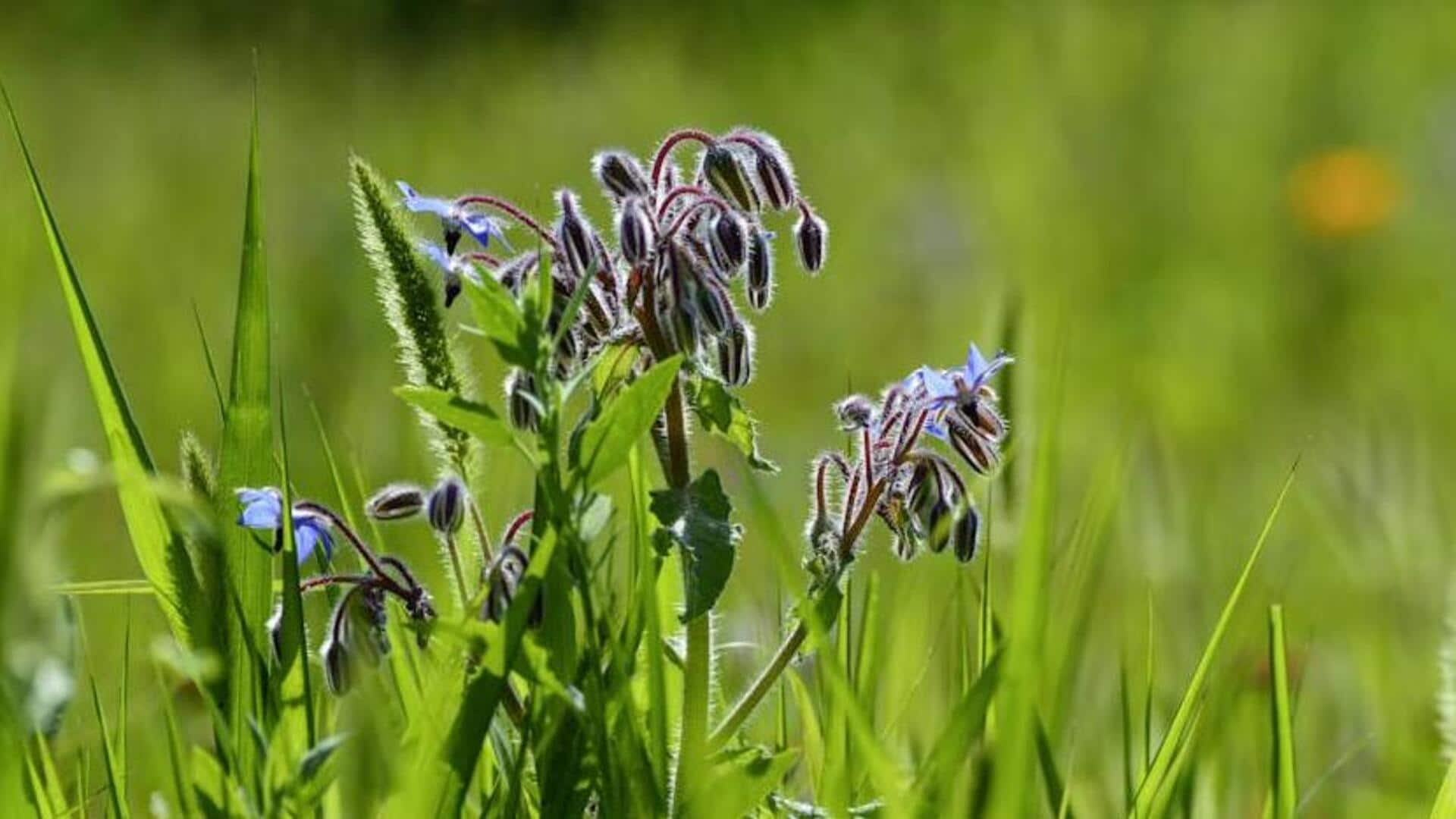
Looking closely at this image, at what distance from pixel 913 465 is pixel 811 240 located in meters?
0.16

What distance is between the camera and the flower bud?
120 cm

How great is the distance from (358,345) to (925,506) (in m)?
2.23

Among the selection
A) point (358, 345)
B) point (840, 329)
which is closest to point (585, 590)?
point (358, 345)

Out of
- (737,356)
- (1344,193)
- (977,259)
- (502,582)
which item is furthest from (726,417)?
(1344,193)

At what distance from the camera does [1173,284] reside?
4.43 metres

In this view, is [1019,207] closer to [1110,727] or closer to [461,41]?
[1110,727]

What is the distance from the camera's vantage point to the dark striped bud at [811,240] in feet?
4.07

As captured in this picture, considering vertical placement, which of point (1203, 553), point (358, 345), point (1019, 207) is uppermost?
point (1019, 207)

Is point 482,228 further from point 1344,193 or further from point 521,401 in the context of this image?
point 1344,193

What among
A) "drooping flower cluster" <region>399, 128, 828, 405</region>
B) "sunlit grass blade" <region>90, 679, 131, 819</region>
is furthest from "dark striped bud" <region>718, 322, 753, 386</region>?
"sunlit grass blade" <region>90, 679, 131, 819</region>

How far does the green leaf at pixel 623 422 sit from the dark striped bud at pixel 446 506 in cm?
8

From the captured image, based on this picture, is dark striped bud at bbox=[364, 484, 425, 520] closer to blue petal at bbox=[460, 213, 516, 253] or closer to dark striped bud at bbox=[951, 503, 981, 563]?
blue petal at bbox=[460, 213, 516, 253]

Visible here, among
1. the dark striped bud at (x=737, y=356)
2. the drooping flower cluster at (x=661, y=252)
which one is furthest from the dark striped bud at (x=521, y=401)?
the dark striped bud at (x=737, y=356)

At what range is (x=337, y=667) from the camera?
3.52 ft
